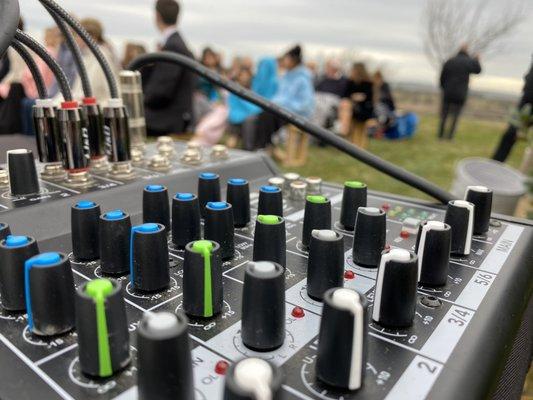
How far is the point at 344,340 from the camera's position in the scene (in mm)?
378

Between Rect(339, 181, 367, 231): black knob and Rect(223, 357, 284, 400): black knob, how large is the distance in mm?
466

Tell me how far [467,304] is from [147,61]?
0.93m

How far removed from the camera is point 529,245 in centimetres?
74

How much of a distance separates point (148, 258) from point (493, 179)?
76.6 inches

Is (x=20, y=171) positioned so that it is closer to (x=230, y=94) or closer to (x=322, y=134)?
(x=322, y=134)

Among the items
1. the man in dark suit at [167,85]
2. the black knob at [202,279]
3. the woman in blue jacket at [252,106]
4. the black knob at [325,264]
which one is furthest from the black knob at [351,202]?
the woman in blue jacket at [252,106]

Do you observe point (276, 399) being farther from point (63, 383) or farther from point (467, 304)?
point (467, 304)

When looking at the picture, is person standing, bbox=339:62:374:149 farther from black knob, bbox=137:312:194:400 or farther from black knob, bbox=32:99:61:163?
black knob, bbox=137:312:194:400

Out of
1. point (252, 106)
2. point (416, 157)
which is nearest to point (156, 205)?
point (252, 106)

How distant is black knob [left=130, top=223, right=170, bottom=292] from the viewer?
51 cm

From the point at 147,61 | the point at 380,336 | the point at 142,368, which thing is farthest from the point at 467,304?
the point at 147,61

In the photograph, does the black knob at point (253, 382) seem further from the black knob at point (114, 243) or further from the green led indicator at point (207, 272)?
the black knob at point (114, 243)

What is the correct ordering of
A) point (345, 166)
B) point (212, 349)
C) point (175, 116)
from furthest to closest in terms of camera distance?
point (345, 166) < point (175, 116) < point (212, 349)

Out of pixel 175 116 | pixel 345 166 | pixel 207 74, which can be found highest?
pixel 207 74
